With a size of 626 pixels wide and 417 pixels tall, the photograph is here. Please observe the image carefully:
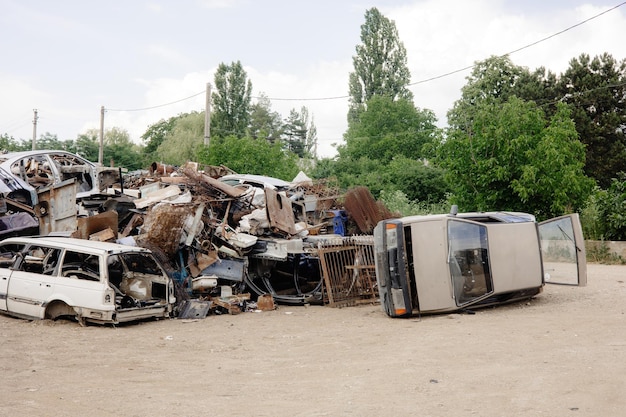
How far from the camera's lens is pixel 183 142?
60.4 metres

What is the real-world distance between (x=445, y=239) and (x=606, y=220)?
14.5 meters

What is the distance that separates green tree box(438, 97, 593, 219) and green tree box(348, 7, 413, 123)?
3734 cm

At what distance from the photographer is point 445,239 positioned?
461 inches

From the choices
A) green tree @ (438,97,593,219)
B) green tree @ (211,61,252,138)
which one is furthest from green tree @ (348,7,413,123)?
green tree @ (438,97,593,219)

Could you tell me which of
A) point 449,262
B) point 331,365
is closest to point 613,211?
point 449,262

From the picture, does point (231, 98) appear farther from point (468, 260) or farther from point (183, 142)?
point (468, 260)

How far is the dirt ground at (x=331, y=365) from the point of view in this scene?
6.39 m

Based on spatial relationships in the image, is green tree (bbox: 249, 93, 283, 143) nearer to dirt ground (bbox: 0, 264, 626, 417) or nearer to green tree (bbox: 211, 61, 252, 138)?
green tree (bbox: 211, 61, 252, 138)

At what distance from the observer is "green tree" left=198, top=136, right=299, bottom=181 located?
31.8 metres

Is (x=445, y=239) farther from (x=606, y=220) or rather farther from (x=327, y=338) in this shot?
(x=606, y=220)

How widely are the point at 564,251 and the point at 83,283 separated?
378 inches

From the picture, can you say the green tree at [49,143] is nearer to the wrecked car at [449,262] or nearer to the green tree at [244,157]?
the green tree at [244,157]

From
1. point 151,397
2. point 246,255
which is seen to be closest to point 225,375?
point 151,397

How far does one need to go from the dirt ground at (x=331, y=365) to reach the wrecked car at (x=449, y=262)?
410 millimetres
